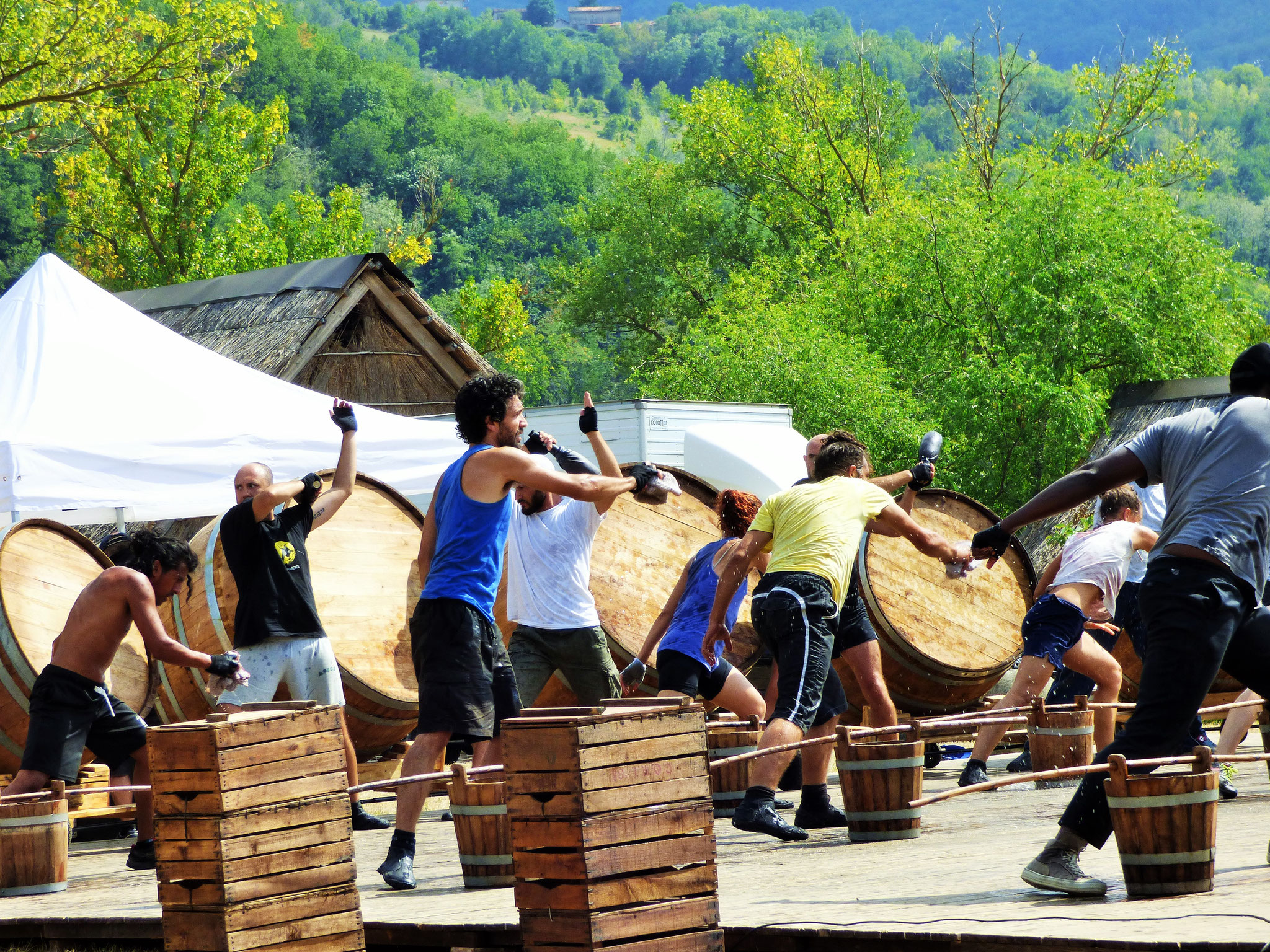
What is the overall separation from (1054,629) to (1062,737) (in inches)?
26.9

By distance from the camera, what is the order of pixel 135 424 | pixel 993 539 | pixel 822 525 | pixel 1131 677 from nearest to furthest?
pixel 993 539 → pixel 822 525 → pixel 135 424 → pixel 1131 677

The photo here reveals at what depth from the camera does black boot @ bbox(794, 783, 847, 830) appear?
22.8 feet

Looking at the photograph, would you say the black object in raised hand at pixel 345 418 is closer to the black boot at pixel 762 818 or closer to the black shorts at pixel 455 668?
the black shorts at pixel 455 668

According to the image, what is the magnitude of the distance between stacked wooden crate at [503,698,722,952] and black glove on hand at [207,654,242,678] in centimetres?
240

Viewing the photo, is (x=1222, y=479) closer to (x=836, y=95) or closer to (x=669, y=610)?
(x=669, y=610)

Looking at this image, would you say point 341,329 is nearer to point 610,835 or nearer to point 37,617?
point 37,617

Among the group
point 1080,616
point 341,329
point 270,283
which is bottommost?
point 1080,616

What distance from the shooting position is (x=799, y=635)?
254 inches

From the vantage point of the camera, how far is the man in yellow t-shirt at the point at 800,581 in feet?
21.0

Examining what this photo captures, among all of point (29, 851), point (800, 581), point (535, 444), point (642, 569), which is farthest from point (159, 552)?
point (642, 569)

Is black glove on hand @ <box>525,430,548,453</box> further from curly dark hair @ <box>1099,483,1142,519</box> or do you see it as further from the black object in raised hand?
curly dark hair @ <box>1099,483,1142,519</box>

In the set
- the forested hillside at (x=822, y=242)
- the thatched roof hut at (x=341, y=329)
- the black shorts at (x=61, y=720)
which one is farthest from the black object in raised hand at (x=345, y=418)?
the forested hillside at (x=822, y=242)

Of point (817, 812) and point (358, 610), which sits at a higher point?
point (358, 610)

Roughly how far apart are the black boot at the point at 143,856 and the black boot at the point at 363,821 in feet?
3.98
